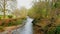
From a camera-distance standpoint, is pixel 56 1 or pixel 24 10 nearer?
pixel 56 1

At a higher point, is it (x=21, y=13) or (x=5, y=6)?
(x=5, y=6)

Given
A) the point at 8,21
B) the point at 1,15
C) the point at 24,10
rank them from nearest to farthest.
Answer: the point at 8,21 → the point at 1,15 → the point at 24,10

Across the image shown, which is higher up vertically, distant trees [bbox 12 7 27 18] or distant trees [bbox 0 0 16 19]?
distant trees [bbox 0 0 16 19]

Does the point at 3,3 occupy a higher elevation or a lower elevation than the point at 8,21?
higher

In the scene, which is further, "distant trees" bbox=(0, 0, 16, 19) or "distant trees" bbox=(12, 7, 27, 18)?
"distant trees" bbox=(12, 7, 27, 18)

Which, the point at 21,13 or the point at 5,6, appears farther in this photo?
the point at 21,13

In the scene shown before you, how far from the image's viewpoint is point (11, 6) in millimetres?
8586

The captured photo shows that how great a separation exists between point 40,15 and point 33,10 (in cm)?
85

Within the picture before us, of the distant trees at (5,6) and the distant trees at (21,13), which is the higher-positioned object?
the distant trees at (5,6)

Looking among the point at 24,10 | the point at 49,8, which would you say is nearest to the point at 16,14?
the point at 24,10

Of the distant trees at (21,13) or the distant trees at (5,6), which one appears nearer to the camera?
the distant trees at (5,6)

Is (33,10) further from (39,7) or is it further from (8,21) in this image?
(8,21)

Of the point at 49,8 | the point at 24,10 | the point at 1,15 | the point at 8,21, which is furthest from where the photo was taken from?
the point at 24,10

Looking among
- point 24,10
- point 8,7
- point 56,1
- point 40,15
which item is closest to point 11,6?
point 8,7
